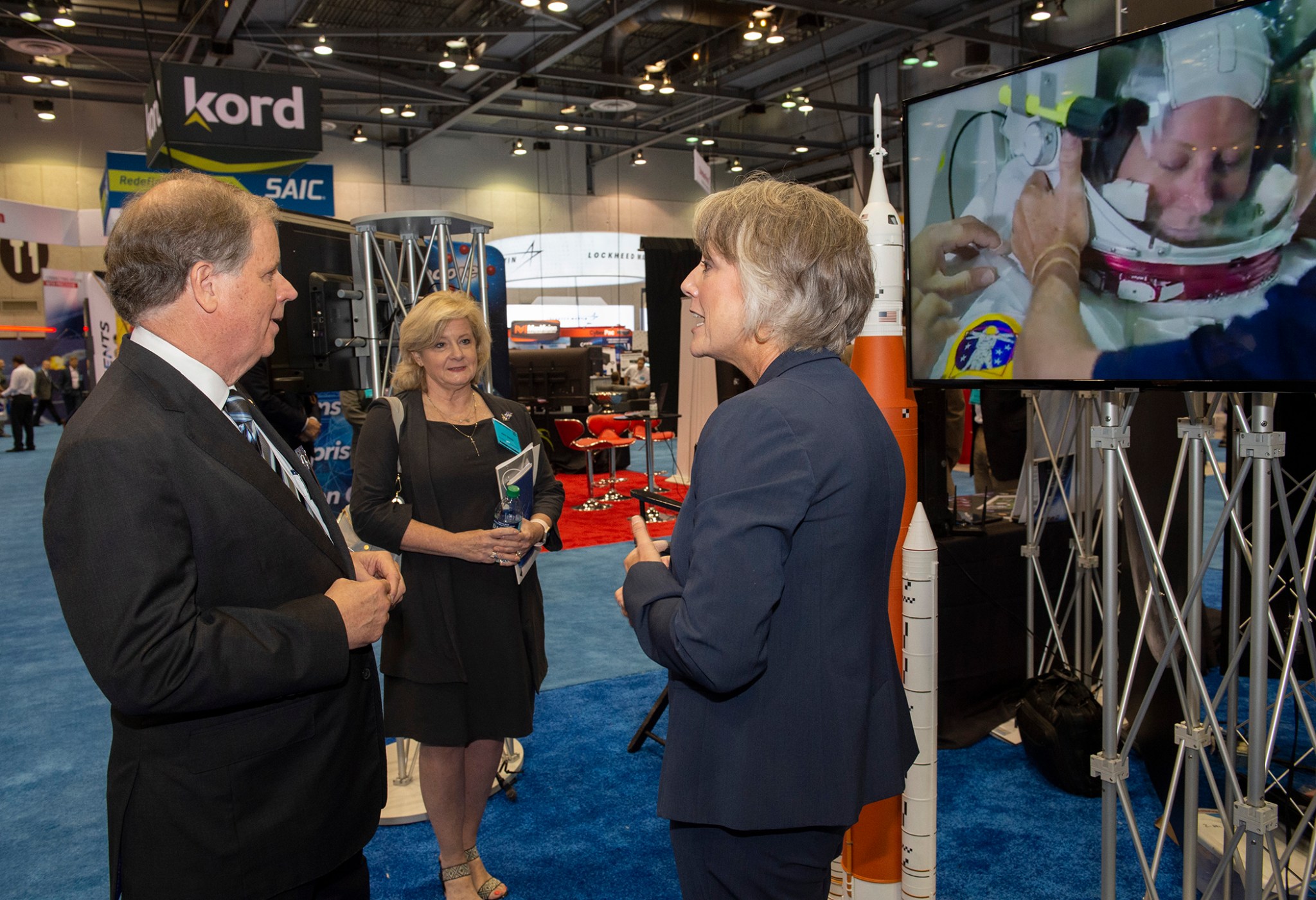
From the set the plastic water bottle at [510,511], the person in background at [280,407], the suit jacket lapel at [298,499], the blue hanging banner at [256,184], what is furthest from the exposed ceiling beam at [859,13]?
the suit jacket lapel at [298,499]

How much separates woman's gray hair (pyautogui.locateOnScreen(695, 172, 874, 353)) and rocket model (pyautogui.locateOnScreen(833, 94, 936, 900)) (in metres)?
0.86

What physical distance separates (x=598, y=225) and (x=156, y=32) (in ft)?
36.8

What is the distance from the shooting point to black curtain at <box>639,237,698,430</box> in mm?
10602

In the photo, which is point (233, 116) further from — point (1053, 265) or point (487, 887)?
point (1053, 265)

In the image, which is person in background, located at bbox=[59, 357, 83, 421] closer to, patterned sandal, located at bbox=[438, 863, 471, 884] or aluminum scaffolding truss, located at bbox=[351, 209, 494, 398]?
aluminum scaffolding truss, located at bbox=[351, 209, 494, 398]

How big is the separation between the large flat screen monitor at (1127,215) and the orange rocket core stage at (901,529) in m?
0.06

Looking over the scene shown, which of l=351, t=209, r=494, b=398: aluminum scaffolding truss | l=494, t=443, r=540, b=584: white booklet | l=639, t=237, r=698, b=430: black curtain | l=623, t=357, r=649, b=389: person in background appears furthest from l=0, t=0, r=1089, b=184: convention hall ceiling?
l=494, t=443, r=540, b=584: white booklet

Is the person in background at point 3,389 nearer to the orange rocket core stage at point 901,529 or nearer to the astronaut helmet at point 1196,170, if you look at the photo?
the orange rocket core stage at point 901,529

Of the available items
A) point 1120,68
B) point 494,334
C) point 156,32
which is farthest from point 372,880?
point 156,32

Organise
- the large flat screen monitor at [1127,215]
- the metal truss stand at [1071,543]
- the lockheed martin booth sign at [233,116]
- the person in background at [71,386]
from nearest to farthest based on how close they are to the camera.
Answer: the large flat screen monitor at [1127,215], the metal truss stand at [1071,543], the lockheed martin booth sign at [233,116], the person in background at [71,386]

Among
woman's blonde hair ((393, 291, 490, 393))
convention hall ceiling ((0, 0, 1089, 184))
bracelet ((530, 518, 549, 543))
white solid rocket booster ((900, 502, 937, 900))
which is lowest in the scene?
white solid rocket booster ((900, 502, 937, 900))

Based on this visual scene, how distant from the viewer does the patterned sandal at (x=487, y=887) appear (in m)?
2.41

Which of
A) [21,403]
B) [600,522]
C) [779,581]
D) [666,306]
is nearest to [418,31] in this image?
[666,306]

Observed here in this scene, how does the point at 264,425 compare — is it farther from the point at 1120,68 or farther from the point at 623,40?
the point at 623,40
